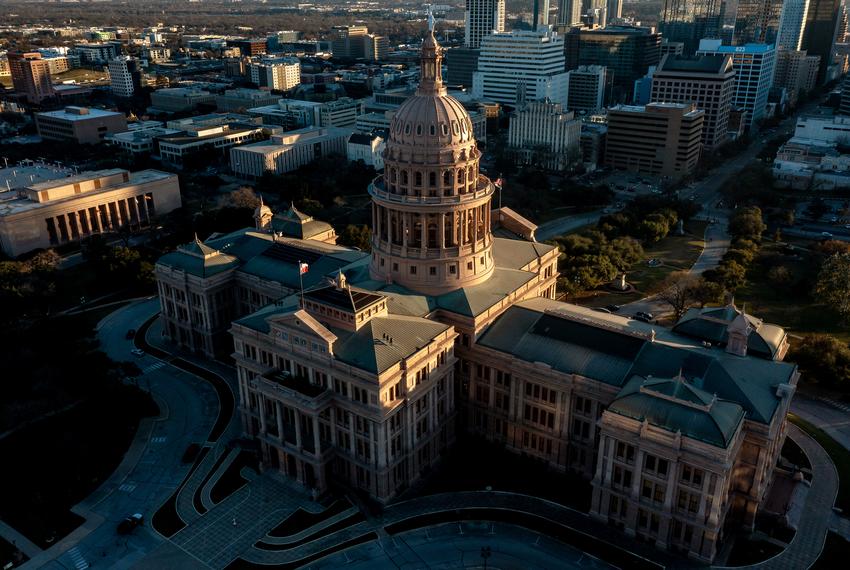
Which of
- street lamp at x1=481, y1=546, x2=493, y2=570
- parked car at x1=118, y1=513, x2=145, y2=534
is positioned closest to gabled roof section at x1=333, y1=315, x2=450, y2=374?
street lamp at x1=481, y1=546, x2=493, y2=570

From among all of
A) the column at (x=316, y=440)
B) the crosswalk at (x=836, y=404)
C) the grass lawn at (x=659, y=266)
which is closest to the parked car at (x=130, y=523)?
the column at (x=316, y=440)

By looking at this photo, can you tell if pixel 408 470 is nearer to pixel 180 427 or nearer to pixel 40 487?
pixel 180 427

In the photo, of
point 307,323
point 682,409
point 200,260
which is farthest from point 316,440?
point 200,260

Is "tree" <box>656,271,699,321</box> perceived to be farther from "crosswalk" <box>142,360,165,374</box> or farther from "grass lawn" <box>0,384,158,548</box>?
"crosswalk" <box>142,360,165,374</box>

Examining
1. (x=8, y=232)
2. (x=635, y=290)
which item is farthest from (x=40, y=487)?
(x=635, y=290)

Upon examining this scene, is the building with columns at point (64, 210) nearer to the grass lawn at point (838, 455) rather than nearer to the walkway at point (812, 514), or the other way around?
the grass lawn at point (838, 455)
